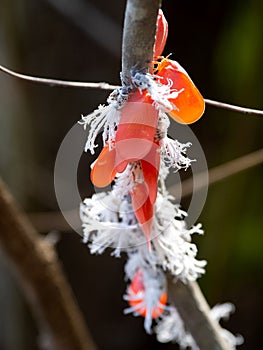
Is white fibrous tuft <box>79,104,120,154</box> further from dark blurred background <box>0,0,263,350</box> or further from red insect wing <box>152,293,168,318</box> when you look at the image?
dark blurred background <box>0,0,263,350</box>

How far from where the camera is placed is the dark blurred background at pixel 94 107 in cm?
77

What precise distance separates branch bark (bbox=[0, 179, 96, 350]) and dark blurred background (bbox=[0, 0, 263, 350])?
0.23 m

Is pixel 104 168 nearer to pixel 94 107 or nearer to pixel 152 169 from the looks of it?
pixel 152 169

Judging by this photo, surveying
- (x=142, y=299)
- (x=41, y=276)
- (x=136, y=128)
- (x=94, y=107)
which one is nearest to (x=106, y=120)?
(x=136, y=128)

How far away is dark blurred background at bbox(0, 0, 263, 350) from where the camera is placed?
30.5 inches

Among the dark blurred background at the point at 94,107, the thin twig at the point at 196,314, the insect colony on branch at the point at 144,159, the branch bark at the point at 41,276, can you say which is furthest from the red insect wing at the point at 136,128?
the dark blurred background at the point at 94,107

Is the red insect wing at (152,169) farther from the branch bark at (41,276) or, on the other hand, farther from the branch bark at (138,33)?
the branch bark at (41,276)

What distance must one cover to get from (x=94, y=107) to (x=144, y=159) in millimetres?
582

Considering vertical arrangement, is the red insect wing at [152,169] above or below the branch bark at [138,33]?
below

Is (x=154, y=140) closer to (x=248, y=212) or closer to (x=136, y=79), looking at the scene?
(x=136, y=79)

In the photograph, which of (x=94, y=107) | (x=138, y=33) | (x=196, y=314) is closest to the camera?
(x=138, y=33)

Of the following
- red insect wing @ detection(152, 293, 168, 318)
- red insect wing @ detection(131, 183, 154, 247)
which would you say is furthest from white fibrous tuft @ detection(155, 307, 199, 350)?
red insect wing @ detection(131, 183, 154, 247)

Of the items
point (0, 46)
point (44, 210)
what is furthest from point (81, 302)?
point (0, 46)

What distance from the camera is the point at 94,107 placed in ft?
2.64
